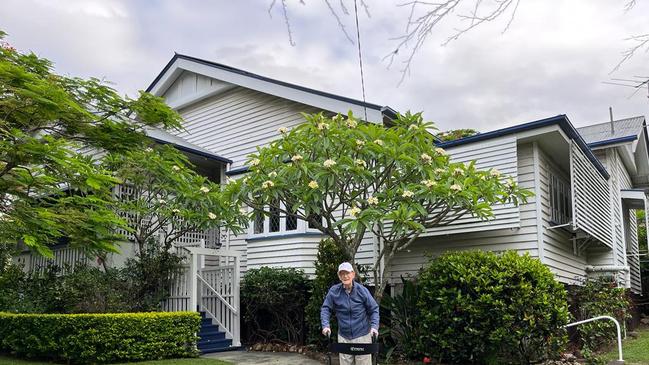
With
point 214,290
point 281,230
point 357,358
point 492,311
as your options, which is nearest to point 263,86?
point 281,230

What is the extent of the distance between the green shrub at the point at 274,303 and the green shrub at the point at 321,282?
81 centimetres

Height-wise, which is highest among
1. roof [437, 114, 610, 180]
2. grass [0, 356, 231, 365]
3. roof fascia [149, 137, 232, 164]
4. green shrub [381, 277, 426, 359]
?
roof fascia [149, 137, 232, 164]

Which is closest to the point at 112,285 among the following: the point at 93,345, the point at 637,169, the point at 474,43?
the point at 93,345

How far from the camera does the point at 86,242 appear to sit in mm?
7355

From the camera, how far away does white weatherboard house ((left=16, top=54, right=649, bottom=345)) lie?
1079cm

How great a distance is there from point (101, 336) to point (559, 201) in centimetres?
950

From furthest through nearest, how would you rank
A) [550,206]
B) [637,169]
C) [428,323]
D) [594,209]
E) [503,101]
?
[637,169]
[594,209]
[550,206]
[428,323]
[503,101]

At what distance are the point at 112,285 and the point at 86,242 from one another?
14.7 feet

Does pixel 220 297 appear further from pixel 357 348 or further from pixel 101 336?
pixel 357 348

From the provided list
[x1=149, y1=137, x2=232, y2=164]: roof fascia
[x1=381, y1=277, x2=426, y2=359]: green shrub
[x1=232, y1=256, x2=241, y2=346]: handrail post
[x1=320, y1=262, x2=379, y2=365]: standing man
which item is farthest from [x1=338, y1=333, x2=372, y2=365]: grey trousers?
[x1=149, y1=137, x2=232, y2=164]: roof fascia

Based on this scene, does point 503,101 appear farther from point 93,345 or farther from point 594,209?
point 594,209

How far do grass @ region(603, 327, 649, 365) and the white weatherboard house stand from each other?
64.3 inches

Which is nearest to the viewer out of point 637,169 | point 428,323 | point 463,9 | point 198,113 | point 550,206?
point 463,9

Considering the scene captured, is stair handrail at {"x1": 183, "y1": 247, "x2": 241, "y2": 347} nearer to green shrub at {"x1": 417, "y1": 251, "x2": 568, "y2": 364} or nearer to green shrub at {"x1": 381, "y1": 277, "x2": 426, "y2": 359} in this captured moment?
green shrub at {"x1": 381, "y1": 277, "x2": 426, "y2": 359}
